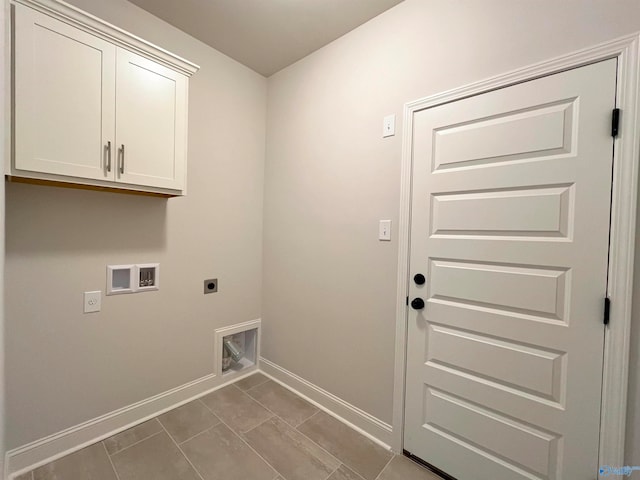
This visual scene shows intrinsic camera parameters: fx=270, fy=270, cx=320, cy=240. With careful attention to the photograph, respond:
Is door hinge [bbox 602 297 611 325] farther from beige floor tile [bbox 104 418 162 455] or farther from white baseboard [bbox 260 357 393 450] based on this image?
beige floor tile [bbox 104 418 162 455]

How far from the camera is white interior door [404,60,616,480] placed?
1.11 metres

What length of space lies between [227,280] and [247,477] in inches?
52.3

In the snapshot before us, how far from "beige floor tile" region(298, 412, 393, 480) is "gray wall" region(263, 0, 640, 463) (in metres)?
0.19

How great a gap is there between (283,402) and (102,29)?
8.48ft

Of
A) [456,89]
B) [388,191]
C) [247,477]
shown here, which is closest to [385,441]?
[247,477]

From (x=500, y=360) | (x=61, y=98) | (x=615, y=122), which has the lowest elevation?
(x=500, y=360)

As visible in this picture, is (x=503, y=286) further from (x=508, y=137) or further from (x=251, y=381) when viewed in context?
(x=251, y=381)

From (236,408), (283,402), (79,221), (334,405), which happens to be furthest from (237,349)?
(79,221)

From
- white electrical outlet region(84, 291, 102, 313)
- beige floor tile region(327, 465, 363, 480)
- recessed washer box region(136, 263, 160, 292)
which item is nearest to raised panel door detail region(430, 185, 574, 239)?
beige floor tile region(327, 465, 363, 480)

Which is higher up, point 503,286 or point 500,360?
point 503,286

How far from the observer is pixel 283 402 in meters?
2.10

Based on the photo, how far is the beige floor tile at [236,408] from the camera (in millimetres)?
1851

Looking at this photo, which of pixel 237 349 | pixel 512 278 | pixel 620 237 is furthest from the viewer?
pixel 237 349

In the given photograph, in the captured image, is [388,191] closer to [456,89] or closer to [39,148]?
[456,89]
